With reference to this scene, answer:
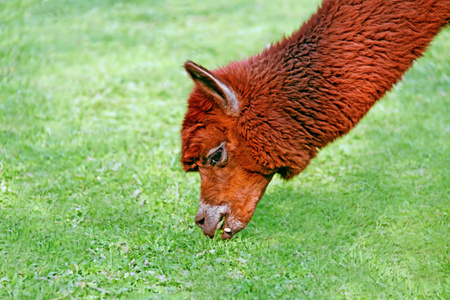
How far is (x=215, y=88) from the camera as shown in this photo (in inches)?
160

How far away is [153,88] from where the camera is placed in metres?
8.38

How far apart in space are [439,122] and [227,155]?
13.5 ft

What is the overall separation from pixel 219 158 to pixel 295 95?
0.79 metres

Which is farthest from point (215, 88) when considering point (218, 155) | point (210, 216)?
point (210, 216)

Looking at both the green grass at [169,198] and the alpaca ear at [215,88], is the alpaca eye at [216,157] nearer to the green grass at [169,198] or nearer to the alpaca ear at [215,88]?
the alpaca ear at [215,88]

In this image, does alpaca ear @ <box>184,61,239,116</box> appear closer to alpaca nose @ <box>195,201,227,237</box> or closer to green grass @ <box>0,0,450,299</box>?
alpaca nose @ <box>195,201,227,237</box>

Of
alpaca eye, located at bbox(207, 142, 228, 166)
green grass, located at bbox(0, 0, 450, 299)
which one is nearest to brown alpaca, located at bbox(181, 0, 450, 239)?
alpaca eye, located at bbox(207, 142, 228, 166)

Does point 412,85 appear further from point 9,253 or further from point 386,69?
point 9,253

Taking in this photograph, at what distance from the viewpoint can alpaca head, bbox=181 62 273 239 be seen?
418 centimetres

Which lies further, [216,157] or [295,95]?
[216,157]

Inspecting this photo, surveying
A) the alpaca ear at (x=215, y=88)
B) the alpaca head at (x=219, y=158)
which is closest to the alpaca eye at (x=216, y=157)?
the alpaca head at (x=219, y=158)

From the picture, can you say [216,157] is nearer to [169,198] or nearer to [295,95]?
[295,95]

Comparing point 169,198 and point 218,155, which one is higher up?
Result: point 218,155

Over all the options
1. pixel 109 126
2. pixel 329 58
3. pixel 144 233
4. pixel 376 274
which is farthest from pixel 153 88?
pixel 376 274
